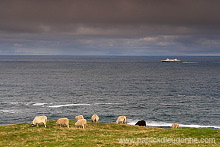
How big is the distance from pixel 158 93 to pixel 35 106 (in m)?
58.3

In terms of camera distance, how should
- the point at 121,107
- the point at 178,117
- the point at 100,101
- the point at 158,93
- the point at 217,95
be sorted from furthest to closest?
the point at 158,93
the point at 217,95
the point at 100,101
the point at 121,107
the point at 178,117

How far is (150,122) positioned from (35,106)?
43.0 metres

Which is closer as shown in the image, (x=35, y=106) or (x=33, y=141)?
(x=33, y=141)

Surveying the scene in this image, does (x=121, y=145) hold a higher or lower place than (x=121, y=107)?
higher

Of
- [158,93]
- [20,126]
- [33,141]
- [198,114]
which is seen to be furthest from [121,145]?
[158,93]

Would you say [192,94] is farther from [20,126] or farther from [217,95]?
[20,126]

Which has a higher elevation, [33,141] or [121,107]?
[33,141]

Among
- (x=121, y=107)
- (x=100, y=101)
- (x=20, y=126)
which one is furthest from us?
(x=100, y=101)

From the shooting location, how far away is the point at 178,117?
76.2 m

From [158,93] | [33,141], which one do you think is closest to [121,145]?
[33,141]

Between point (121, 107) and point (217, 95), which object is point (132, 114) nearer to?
point (121, 107)

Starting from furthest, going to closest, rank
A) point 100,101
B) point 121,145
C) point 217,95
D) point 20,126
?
point 217,95 < point 100,101 < point 20,126 < point 121,145

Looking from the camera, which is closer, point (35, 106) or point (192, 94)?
point (35, 106)

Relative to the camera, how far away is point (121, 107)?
8919 centimetres
